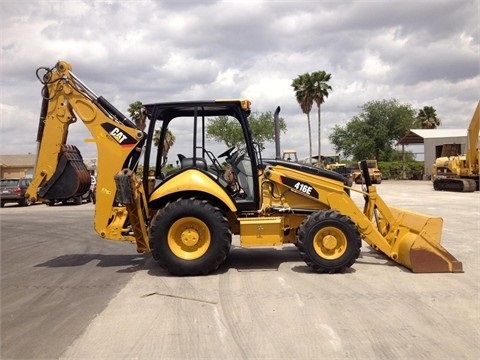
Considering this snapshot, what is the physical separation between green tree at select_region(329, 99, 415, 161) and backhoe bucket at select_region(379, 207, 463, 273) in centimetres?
5525

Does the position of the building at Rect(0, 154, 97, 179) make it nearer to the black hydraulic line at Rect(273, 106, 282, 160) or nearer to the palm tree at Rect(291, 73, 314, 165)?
the palm tree at Rect(291, 73, 314, 165)

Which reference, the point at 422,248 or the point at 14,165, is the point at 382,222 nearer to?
the point at 422,248

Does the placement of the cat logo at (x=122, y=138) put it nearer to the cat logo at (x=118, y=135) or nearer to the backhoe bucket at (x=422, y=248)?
the cat logo at (x=118, y=135)

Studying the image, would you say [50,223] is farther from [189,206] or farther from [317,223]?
[317,223]

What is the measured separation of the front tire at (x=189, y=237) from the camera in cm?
748

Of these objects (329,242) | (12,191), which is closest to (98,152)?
(329,242)

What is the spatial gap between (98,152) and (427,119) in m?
65.2

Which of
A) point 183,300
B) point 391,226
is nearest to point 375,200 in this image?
point 391,226

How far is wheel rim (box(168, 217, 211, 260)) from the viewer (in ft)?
24.8

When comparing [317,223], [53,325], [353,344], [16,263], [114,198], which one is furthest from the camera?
[16,263]

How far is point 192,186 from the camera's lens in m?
7.64

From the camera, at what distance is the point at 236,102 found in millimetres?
7949

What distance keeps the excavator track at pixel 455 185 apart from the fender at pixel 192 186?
24458 millimetres

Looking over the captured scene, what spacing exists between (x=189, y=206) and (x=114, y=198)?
1365 millimetres
